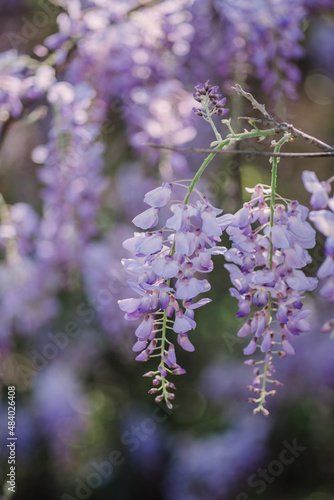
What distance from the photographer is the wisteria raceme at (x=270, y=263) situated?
693 millimetres


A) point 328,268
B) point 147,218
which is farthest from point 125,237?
point 328,268

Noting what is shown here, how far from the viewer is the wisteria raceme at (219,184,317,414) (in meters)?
0.69

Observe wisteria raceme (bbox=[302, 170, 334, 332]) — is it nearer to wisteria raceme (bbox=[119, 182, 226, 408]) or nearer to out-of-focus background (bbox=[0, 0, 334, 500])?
wisteria raceme (bbox=[119, 182, 226, 408])

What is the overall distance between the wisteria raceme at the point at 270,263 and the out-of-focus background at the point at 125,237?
2.36ft

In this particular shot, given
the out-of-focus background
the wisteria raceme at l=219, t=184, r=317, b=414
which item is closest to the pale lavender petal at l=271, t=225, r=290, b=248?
the wisteria raceme at l=219, t=184, r=317, b=414

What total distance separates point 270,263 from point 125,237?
1.05 m

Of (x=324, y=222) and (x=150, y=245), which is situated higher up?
(x=324, y=222)

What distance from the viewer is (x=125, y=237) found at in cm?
173

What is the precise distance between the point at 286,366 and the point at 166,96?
43.3 inches

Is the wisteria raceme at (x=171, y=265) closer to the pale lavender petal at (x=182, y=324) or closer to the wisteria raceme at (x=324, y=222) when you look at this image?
the pale lavender petal at (x=182, y=324)

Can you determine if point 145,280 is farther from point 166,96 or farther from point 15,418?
point 15,418

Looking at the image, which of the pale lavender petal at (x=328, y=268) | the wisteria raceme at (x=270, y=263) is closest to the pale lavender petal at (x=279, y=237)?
the wisteria raceme at (x=270, y=263)

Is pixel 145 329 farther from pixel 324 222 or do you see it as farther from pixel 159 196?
pixel 324 222

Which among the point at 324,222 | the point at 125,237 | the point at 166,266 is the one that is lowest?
the point at 125,237
